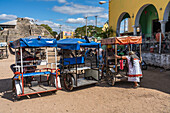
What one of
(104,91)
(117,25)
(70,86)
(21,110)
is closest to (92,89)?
(104,91)

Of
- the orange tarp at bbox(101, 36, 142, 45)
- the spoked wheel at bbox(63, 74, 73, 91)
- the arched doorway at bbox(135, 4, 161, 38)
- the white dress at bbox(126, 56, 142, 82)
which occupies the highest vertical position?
the arched doorway at bbox(135, 4, 161, 38)

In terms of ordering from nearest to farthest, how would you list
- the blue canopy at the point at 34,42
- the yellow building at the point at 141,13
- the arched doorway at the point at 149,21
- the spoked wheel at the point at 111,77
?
the blue canopy at the point at 34,42
the spoked wheel at the point at 111,77
the yellow building at the point at 141,13
the arched doorway at the point at 149,21

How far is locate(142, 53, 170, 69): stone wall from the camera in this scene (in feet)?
34.0

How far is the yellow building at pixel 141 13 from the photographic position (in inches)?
504

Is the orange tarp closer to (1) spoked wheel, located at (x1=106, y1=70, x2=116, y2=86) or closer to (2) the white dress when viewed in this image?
(2) the white dress

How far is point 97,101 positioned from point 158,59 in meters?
8.03

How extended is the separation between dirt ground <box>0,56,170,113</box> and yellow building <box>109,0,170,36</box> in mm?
8731

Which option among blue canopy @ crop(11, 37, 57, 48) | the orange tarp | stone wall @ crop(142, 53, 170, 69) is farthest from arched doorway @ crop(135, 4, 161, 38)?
blue canopy @ crop(11, 37, 57, 48)

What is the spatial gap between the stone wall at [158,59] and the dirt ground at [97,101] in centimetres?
411

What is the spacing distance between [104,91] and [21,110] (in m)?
3.39

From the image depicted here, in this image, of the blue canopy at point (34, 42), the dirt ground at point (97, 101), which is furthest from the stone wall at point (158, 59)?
the blue canopy at point (34, 42)

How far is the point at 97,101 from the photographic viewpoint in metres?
5.30

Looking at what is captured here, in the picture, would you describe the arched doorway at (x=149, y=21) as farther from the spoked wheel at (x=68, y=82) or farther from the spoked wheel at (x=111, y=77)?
the spoked wheel at (x=68, y=82)

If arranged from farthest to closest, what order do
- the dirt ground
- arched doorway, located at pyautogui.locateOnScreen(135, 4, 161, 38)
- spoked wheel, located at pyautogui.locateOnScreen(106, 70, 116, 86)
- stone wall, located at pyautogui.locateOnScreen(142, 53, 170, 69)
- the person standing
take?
arched doorway, located at pyautogui.locateOnScreen(135, 4, 161, 38) → stone wall, located at pyautogui.locateOnScreen(142, 53, 170, 69) → spoked wheel, located at pyautogui.locateOnScreen(106, 70, 116, 86) → the person standing → the dirt ground
